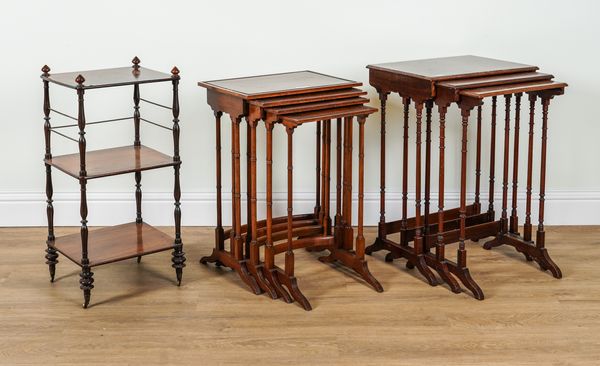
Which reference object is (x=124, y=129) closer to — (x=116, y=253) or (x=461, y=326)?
(x=116, y=253)

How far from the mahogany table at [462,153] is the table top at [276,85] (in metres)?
0.29

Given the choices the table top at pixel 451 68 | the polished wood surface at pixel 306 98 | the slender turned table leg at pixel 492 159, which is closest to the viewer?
the polished wood surface at pixel 306 98

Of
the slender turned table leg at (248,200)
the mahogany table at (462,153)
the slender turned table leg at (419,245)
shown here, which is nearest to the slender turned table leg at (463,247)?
the mahogany table at (462,153)

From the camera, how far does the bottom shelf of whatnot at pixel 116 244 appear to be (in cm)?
416

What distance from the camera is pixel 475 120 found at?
16.5 feet

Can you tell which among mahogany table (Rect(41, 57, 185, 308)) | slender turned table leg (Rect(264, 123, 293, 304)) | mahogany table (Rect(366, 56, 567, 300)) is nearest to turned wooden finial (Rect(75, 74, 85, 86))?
mahogany table (Rect(41, 57, 185, 308))

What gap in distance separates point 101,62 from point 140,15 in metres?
0.29

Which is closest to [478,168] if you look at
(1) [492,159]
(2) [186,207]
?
(1) [492,159]

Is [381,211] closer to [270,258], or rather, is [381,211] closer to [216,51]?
[270,258]

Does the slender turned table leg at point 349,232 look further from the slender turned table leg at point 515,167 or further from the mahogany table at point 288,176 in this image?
the slender turned table leg at point 515,167

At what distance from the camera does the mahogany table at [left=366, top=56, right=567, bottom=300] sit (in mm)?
4121

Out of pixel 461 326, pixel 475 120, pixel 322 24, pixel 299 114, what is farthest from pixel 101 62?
pixel 461 326

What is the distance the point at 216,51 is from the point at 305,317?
155cm

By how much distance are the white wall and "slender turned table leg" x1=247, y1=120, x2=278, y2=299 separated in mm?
833
